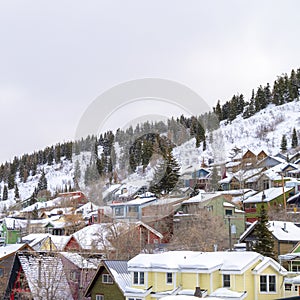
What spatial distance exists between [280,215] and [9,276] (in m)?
20.3

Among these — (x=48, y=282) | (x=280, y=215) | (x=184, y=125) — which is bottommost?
(x=48, y=282)

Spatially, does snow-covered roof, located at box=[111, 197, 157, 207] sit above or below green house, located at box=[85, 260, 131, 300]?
above

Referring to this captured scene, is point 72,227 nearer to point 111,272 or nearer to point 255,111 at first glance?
point 111,272

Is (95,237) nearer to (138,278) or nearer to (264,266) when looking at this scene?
(138,278)

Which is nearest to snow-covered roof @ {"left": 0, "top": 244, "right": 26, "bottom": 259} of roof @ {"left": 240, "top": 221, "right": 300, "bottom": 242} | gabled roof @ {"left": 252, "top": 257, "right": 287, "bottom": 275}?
roof @ {"left": 240, "top": 221, "right": 300, "bottom": 242}

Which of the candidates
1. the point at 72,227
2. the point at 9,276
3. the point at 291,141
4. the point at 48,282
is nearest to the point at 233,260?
the point at 48,282

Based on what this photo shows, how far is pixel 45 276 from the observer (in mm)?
27094

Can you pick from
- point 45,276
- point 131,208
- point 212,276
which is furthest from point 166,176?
point 131,208

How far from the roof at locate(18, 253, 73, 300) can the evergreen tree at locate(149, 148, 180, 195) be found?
6.28 meters

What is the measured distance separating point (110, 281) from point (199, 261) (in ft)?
17.4

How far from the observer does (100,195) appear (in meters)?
23.0

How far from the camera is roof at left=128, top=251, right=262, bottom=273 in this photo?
67.8ft

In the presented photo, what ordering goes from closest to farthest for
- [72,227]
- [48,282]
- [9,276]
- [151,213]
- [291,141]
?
[48,282]
[9,276]
[151,213]
[72,227]
[291,141]

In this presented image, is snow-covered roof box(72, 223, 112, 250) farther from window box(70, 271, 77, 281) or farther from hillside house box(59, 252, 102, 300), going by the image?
window box(70, 271, 77, 281)
